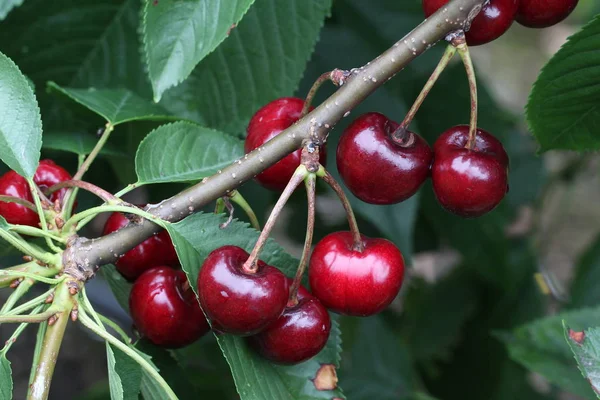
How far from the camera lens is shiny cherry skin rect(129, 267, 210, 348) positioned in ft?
2.93

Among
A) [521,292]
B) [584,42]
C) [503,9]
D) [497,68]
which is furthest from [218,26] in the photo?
[497,68]

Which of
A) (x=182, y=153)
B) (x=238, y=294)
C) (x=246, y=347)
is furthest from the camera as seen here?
(x=182, y=153)

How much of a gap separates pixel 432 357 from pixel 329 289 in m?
1.54

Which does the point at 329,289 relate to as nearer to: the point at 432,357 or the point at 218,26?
the point at 218,26

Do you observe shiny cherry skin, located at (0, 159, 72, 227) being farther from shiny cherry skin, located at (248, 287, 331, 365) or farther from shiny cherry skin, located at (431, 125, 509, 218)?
shiny cherry skin, located at (431, 125, 509, 218)

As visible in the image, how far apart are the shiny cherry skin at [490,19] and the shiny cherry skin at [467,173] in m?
0.11

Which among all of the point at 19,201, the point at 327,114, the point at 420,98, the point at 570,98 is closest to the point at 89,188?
the point at 19,201

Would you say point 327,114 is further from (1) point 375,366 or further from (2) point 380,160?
(1) point 375,366

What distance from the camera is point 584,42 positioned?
0.89 m

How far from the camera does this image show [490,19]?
847 mm

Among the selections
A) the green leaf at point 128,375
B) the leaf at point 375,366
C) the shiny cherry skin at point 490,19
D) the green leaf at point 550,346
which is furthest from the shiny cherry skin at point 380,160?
the leaf at point 375,366

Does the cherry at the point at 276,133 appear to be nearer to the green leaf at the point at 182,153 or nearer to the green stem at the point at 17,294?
the green leaf at the point at 182,153

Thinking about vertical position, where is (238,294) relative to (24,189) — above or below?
above

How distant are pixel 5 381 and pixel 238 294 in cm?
29
